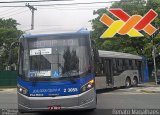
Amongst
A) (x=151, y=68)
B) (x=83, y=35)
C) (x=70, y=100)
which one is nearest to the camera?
(x=70, y=100)

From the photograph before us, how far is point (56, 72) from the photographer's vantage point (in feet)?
36.6

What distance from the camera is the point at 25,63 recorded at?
1149 centimetres

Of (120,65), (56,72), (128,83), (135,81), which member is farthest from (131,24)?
(56,72)

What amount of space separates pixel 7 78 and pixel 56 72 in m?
29.3

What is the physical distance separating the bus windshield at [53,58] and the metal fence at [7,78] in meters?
28.3

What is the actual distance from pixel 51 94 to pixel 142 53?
3074cm

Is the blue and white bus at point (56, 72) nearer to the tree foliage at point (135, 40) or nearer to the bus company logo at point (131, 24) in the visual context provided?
the bus company logo at point (131, 24)

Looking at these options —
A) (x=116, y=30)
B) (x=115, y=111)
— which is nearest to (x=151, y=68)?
(x=116, y=30)

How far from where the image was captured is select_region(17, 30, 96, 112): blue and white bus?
11031mm

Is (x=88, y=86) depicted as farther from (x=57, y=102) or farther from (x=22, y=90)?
(x=22, y=90)

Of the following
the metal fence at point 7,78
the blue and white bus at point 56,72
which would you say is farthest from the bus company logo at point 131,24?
the blue and white bus at point 56,72

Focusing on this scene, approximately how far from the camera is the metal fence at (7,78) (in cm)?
3947

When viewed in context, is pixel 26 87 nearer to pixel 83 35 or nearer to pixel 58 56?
pixel 58 56

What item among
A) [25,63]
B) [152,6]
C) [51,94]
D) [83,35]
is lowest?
[51,94]
